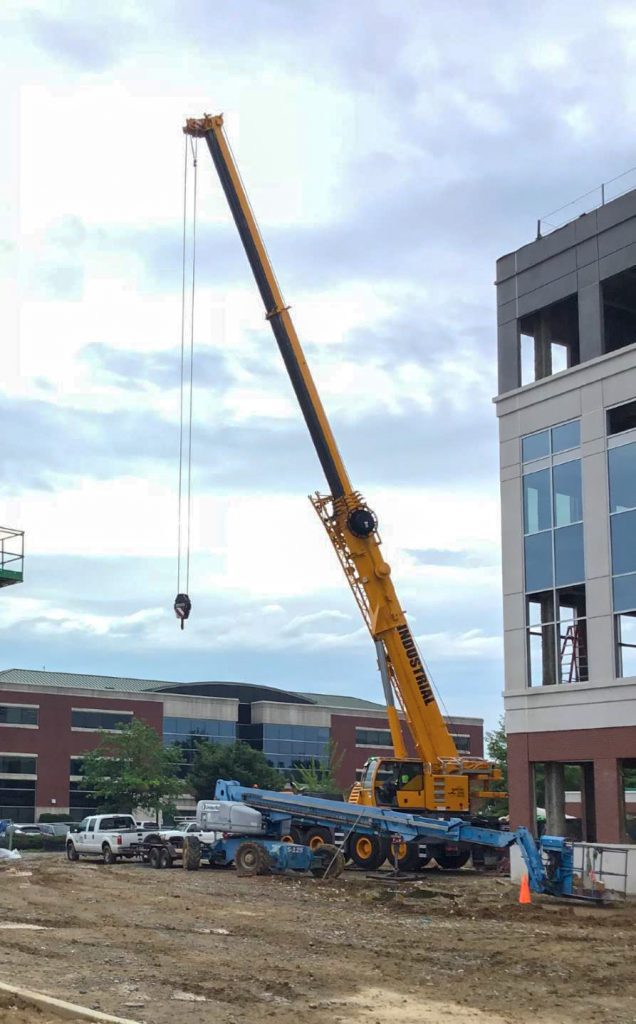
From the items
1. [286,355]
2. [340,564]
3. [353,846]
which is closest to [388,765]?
[353,846]

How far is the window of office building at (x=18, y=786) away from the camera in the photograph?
79.2 m

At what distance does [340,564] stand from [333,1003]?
2397 centimetres

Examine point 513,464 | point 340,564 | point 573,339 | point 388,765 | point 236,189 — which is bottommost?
point 388,765

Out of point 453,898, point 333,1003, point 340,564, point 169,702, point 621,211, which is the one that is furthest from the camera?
point 169,702

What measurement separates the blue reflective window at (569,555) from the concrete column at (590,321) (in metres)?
4.66

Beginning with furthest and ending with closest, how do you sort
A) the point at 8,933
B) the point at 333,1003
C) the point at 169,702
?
the point at 169,702, the point at 8,933, the point at 333,1003

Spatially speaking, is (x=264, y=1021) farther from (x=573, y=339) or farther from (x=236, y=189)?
(x=236, y=189)

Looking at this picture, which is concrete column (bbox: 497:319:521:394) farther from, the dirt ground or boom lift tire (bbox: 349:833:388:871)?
the dirt ground

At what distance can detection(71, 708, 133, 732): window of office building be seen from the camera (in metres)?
84.4

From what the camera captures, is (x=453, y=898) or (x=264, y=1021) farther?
(x=453, y=898)

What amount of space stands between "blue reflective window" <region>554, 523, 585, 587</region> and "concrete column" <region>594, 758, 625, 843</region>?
15.8 ft

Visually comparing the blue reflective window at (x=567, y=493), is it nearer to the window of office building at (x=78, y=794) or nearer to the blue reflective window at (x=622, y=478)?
the blue reflective window at (x=622, y=478)

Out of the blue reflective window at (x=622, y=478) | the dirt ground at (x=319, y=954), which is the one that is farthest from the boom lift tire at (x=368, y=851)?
the blue reflective window at (x=622, y=478)

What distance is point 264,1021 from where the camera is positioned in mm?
11938
